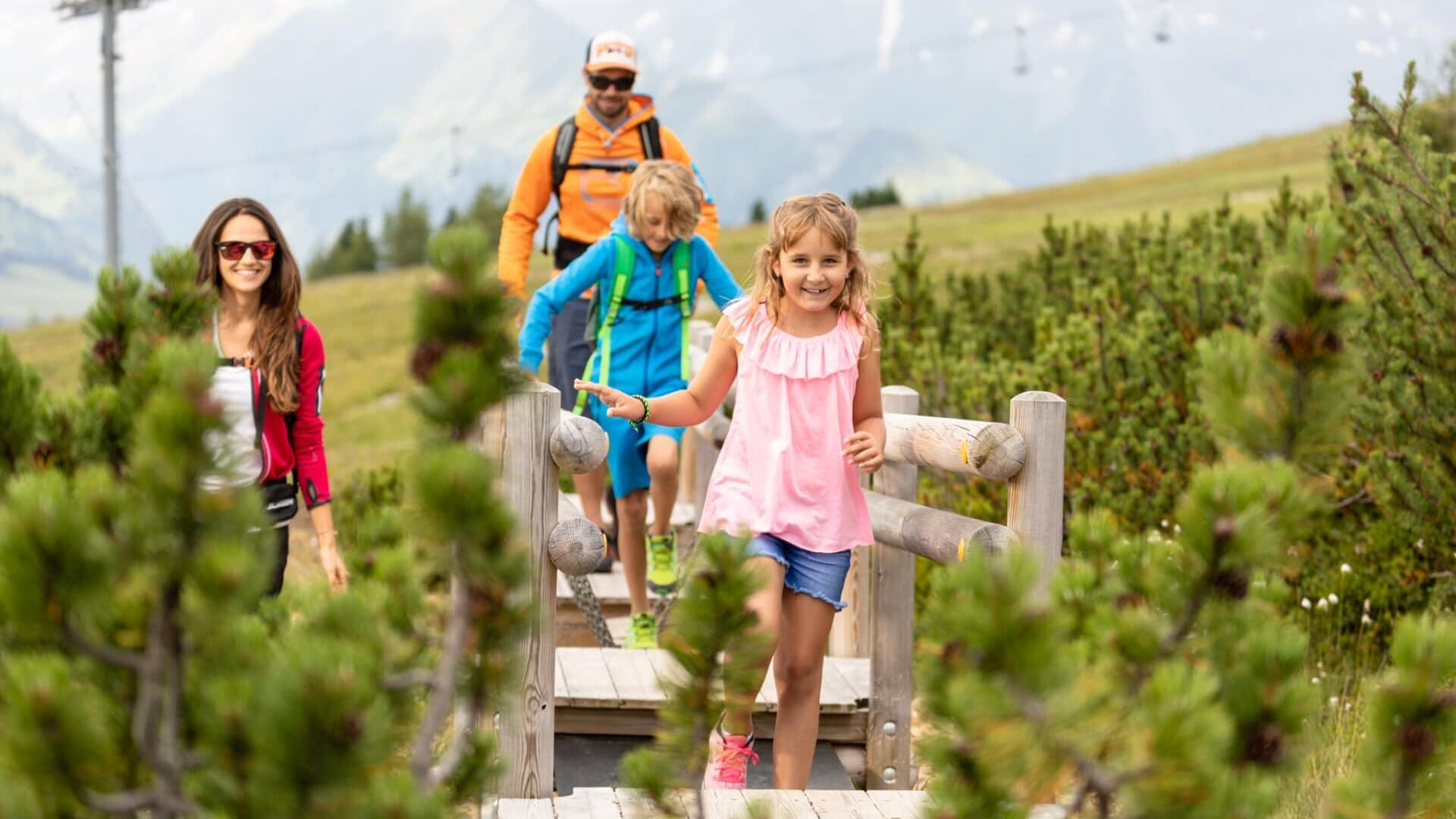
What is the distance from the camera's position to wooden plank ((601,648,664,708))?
4.89 metres

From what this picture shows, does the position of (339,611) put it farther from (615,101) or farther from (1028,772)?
(615,101)

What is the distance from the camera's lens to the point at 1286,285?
1.60 m

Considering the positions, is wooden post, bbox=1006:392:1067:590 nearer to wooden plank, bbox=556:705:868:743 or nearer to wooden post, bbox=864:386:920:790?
wooden post, bbox=864:386:920:790

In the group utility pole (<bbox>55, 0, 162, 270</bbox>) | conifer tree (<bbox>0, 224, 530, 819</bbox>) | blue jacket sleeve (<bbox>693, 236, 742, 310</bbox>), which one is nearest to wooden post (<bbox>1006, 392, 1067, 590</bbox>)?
blue jacket sleeve (<bbox>693, 236, 742, 310</bbox>)

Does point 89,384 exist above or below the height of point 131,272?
below

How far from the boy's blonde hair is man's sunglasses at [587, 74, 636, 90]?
991 mm

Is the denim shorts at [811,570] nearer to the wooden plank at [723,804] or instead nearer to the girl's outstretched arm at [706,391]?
the girl's outstretched arm at [706,391]

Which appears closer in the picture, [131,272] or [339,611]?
[339,611]

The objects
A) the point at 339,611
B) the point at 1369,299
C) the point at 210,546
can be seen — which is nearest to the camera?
the point at 210,546

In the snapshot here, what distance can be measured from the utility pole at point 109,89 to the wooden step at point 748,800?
2788cm

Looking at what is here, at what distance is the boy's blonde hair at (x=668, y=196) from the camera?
533 centimetres

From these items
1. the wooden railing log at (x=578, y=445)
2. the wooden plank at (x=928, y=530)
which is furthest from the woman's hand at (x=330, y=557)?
the wooden plank at (x=928, y=530)

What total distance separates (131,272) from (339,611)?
0.58m

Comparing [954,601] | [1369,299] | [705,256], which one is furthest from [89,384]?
[1369,299]
